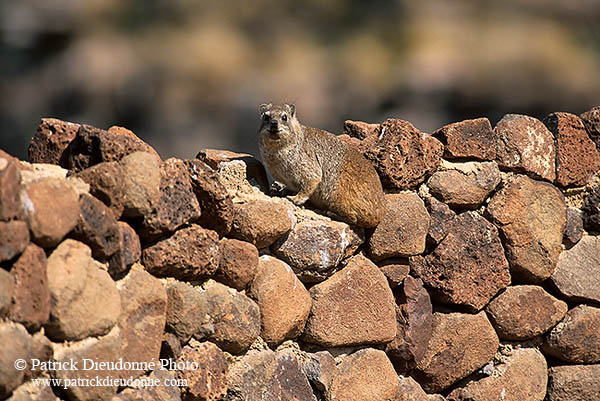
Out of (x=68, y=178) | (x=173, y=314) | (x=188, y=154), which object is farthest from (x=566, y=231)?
(x=188, y=154)

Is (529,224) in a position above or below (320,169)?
below

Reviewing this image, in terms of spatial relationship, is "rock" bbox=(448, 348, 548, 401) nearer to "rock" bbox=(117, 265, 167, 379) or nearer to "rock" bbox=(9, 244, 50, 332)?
"rock" bbox=(117, 265, 167, 379)

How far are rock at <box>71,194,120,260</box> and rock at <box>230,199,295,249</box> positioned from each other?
60 cm

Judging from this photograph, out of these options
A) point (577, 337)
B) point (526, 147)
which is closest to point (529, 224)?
point (526, 147)

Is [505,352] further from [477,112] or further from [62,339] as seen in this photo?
[477,112]

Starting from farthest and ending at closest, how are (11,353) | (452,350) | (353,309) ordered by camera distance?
(452,350) → (353,309) → (11,353)

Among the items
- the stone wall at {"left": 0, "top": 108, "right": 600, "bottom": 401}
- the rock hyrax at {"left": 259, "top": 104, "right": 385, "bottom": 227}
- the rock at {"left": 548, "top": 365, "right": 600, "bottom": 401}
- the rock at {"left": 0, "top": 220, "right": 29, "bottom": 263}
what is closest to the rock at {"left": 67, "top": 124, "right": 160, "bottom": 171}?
the stone wall at {"left": 0, "top": 108, "right": 600, "bottom": 401}

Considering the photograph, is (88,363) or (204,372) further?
(204,372)

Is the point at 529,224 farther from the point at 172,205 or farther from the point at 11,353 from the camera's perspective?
the point at 11,353

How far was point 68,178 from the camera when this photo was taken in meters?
2.38

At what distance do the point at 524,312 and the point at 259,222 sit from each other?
5.05ft

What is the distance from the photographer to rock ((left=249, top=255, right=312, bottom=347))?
2.92 m

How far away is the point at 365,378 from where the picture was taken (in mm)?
3273

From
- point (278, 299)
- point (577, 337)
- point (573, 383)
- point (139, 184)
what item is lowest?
point (573, 383)
